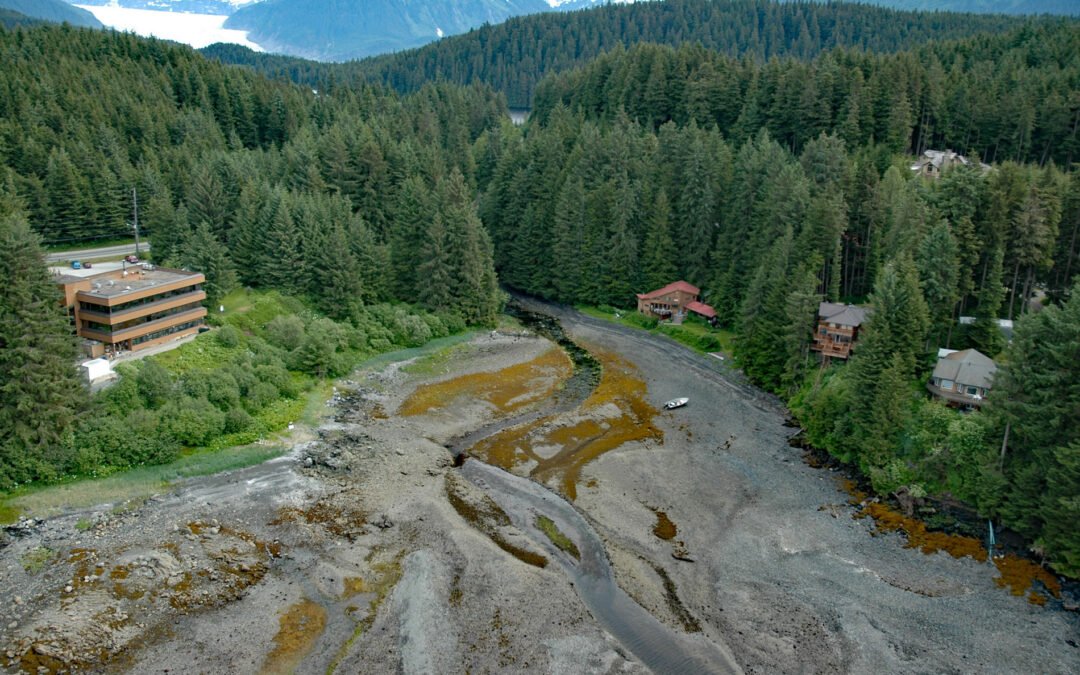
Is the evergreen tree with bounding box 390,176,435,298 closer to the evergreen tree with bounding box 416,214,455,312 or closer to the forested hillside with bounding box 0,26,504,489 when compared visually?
the forested hillside with bounding box 0,26,504,489

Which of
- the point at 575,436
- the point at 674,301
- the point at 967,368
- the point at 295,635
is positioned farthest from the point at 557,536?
the point at 674,301

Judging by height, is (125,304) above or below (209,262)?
below

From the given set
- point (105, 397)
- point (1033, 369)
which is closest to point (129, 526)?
point (105, 397)

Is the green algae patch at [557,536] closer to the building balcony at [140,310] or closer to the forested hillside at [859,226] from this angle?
the forested hillside at [859,226]

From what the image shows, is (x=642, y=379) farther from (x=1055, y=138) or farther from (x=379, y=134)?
(x=1055, y=138)

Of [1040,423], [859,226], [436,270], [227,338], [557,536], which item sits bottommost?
[557,536]

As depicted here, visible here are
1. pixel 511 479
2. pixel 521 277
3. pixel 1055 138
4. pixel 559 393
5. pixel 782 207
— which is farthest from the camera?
pixel 521 277

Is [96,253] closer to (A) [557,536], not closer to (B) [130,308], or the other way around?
(B) [130,308]

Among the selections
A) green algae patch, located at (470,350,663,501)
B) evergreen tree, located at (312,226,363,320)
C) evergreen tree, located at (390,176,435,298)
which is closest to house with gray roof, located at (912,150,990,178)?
green algae patch, located at (470,350,663,501)
